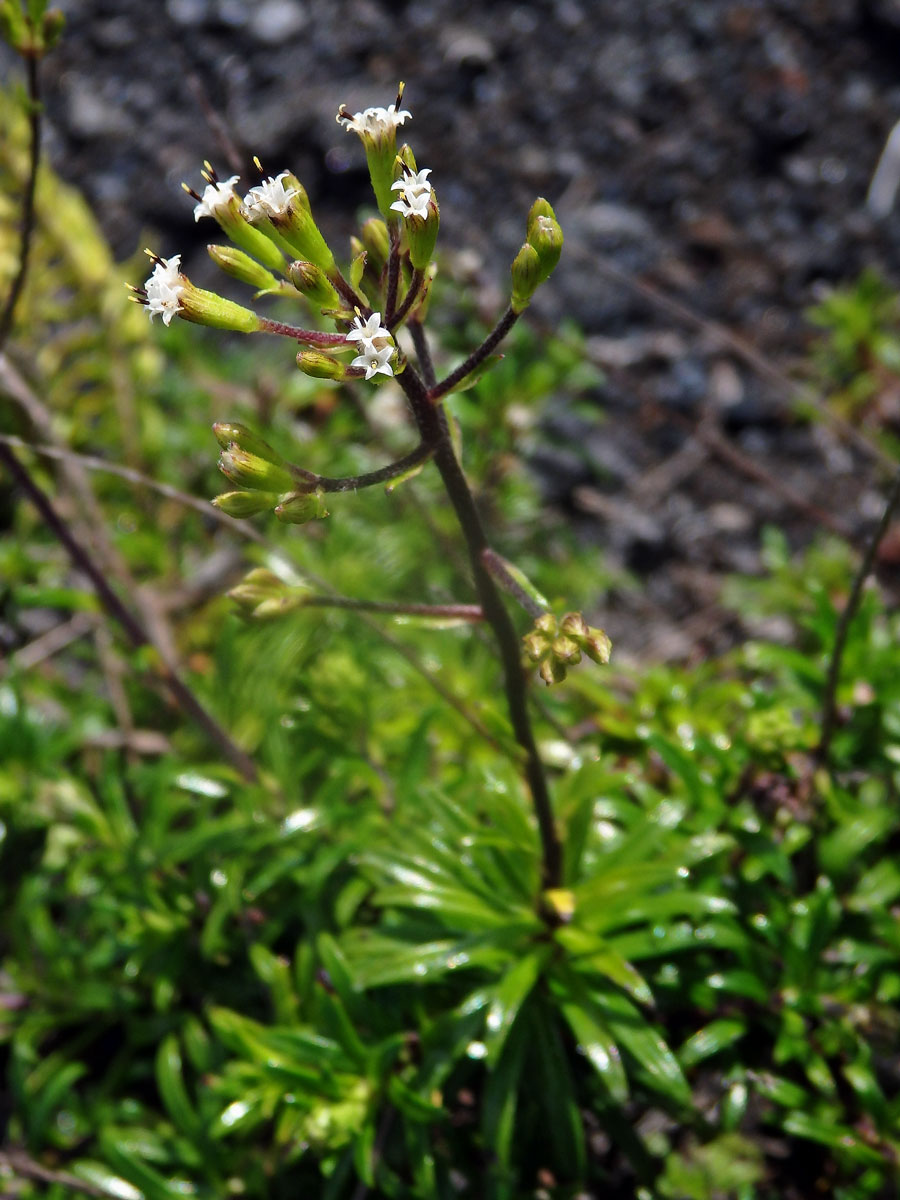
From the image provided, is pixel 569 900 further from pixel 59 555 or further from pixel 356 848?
pixel 59 555

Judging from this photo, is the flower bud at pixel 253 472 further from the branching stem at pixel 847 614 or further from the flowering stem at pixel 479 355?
the branching stem at pixel 847 614

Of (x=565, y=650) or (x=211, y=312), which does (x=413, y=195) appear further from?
(x=565, y=650)

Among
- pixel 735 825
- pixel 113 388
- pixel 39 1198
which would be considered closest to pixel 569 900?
pixel 735 825

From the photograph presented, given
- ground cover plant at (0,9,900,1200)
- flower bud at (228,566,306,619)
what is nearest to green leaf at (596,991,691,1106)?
ground cover plant at (0,9,900,1200)

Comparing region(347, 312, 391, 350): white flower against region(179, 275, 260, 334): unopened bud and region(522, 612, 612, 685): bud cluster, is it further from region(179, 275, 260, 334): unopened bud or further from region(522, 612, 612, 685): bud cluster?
region(522, 612, 612, 685): bud cluster

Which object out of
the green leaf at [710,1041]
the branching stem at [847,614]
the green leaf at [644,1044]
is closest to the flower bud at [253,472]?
the branching stem at [847,614]
